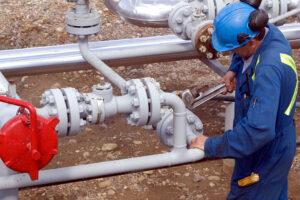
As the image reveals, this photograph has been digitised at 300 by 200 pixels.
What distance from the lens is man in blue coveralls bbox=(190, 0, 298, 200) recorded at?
1.63 metres

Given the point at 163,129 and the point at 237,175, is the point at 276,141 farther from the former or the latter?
the point at 163,129

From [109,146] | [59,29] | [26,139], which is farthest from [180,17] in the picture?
[59,29]

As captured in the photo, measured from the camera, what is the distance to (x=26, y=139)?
1.43m

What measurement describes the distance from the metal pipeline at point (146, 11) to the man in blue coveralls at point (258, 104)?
0.54m

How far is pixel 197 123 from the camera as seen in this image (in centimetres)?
189

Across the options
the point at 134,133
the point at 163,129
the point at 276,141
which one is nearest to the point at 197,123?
the point at 163,129

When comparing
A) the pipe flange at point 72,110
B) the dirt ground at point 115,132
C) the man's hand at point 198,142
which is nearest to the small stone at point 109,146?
the dirt ground at point 115,132

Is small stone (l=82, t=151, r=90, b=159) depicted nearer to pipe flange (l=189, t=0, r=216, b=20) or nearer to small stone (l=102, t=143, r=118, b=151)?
small stone (l=102, t=143, r=118, b=151)

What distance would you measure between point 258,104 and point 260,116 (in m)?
0.04

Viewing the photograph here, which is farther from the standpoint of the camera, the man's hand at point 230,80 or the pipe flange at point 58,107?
the man's hand at point 230,80

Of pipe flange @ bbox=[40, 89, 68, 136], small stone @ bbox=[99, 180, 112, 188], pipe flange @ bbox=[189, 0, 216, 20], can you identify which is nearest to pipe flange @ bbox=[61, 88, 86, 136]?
pipe flange @ bbox=[40, 89, 68, 136]

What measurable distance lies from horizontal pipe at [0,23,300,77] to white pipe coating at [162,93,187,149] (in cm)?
64

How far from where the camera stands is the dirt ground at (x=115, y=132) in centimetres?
277

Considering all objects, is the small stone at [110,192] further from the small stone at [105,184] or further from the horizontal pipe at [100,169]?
the horizontal pipe at [100,169]
